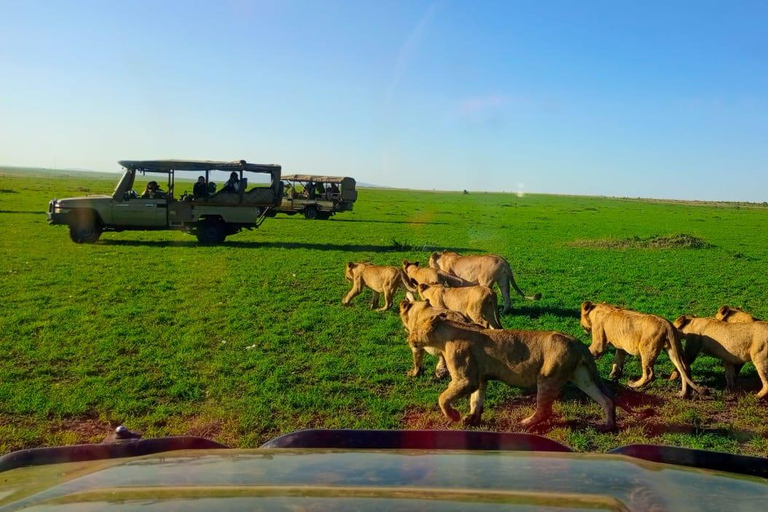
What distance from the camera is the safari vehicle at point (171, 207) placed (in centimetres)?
2144

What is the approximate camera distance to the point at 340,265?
18641mm

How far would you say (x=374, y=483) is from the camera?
7.27ft

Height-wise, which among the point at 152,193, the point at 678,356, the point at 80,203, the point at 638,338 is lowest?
the point at 678,356

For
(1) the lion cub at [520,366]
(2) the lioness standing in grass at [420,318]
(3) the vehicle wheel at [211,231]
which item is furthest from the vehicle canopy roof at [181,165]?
(1) the lion cub at [520,366]

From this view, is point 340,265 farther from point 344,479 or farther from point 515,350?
point 344,479

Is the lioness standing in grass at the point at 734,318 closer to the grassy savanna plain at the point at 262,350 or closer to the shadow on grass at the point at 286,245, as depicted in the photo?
the grassy savanna plain at the point at 262,350

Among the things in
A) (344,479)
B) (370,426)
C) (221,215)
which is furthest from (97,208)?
(344,479)

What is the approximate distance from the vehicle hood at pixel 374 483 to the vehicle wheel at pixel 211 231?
20625 millimetres

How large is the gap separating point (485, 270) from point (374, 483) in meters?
10.5

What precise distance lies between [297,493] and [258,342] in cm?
777

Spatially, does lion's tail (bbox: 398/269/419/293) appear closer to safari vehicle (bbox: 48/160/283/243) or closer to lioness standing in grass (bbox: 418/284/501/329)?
lioness standing in grass (bbox: 418/284/501/329)

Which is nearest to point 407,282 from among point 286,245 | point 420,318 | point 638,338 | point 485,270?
point 485,270

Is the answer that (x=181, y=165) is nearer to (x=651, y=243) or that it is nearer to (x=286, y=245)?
(x=286, y=245)

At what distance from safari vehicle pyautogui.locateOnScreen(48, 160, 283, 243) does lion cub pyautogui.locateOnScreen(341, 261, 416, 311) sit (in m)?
10.5
